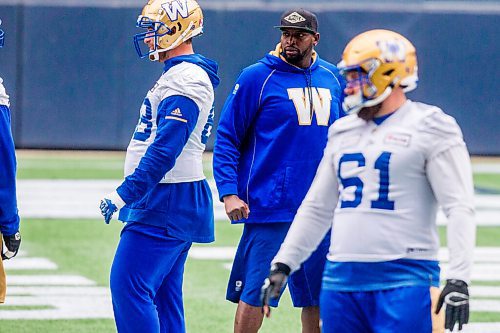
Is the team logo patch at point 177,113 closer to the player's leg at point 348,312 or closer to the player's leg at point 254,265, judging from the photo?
the player's leg at point 254,265

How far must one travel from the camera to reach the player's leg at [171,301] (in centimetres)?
676

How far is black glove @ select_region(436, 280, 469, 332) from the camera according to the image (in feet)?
15.4

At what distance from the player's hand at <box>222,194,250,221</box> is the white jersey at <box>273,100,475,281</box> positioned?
166 centimetres

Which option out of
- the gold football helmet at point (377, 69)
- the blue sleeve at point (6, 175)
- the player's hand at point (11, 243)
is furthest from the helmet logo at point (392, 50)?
the player's hand at point (11, 243)

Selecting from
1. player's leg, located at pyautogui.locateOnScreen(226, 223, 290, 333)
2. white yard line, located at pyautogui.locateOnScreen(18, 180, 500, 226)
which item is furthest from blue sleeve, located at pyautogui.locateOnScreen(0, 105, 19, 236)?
white yard line, located at pyautogui.locateOnScreen(18, 180, 500, 226)

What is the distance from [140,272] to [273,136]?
3.54 feet

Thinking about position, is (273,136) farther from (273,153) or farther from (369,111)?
(369,111)

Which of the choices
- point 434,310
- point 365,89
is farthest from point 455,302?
point 365,89

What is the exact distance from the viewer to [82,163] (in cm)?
1978

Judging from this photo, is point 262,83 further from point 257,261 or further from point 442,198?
point 442,198

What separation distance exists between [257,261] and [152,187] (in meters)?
0.84

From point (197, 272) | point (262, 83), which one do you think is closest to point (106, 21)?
point (197, 272)

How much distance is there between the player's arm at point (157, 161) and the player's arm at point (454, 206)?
173 centimetres

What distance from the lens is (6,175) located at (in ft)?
21.4
